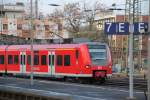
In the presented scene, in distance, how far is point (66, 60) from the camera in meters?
37.1

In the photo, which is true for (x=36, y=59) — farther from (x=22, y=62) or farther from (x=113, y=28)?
(x=113, y=28)

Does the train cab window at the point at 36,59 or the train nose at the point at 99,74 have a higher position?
the train cab window at the point at 36,59

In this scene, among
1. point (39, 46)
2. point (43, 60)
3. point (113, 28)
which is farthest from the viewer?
point (39, 46)

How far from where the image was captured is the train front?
1379 inches

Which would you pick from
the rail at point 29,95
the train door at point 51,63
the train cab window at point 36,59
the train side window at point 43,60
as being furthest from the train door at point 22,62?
the rail at point 29,95

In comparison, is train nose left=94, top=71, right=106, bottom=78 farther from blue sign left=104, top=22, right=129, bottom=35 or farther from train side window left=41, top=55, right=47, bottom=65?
blue sign left=104, top=22, right=129, bottom=35

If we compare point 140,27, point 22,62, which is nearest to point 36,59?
point 22,62

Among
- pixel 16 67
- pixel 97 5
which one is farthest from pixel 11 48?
pixel 97 5

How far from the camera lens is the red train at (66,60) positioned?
35094mm

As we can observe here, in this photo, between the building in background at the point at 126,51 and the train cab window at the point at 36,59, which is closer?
the train cab window at the point at 36,59

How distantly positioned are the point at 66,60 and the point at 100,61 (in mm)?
2880

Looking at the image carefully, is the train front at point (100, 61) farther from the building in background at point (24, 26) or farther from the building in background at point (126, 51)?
the building in background at point (24, 26)

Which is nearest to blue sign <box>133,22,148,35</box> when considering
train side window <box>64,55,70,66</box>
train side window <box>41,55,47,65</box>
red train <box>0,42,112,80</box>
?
red train <box>0,42,112,80</box>

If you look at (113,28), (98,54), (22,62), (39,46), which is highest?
(113,28)
